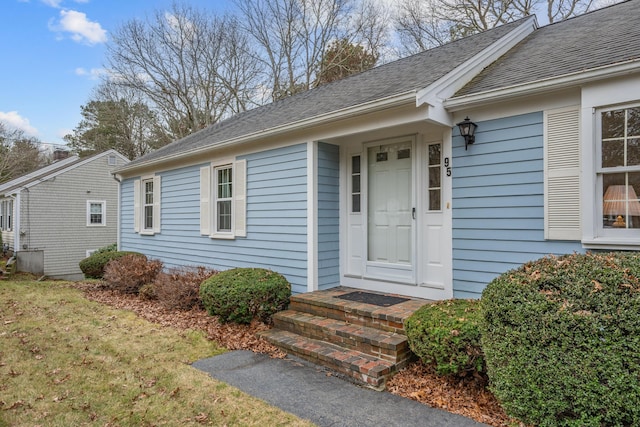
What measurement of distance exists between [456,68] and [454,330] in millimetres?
A: 3090

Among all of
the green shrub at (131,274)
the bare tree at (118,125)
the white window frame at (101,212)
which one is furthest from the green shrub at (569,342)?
the bare tree at (118,125)

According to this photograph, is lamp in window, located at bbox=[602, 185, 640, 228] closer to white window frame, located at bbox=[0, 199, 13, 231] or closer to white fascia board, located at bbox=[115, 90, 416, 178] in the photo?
white fascia board, located at bbox=[115, 90, 416, 178]

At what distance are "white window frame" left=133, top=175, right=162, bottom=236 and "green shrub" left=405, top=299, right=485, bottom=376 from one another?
754 centimetres

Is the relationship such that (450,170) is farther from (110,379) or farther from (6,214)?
(6,214)

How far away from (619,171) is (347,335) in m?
2.97

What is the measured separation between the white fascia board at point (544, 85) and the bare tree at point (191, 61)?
1552 centimetres

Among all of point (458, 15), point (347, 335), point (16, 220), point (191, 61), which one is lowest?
point (347, 335)

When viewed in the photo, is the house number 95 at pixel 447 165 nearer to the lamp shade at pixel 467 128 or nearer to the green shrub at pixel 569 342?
the lamp shade at pixel 467 128

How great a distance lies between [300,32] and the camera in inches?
702

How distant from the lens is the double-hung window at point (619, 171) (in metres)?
3.37

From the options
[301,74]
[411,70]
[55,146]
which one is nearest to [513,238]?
[411,70]

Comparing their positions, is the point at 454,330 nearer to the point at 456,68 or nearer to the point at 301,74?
the point at 456,68

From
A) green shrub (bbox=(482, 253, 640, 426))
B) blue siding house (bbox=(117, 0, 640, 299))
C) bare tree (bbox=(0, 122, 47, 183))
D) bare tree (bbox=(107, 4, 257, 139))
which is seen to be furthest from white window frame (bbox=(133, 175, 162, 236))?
bare tree (bbox=(0, 122, 47, 183))

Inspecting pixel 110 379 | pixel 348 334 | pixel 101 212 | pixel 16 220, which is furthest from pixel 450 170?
pixel 16 220
